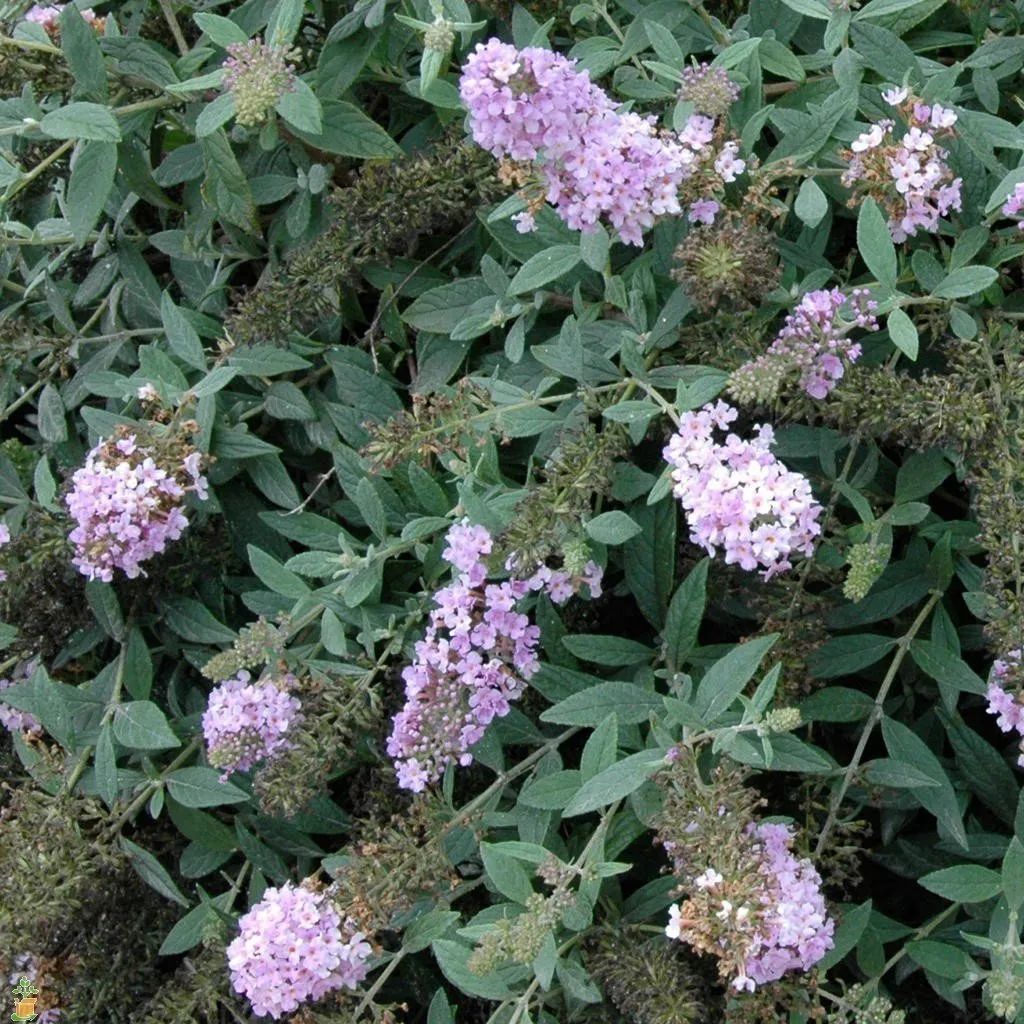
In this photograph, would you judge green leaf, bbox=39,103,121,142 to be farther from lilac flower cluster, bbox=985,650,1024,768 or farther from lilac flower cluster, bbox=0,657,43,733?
lilac flower cluster, bbox=985,650,1024,768

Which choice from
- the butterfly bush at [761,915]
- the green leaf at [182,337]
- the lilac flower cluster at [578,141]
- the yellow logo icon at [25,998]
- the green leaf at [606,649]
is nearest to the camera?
the butterfly bush at [761,915]

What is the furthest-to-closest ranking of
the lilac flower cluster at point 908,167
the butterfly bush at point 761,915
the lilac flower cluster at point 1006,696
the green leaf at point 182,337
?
1. the green leaf at point 182,337
2. the lilac flower cluster at point 908,167
3. the lilac flower cluster at point 1006,696
4. the butterfly bush at point 761,915

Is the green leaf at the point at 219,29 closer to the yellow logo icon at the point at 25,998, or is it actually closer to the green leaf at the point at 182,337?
the green leaf at the point at 182,337

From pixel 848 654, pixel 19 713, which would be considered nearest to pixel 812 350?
pixel 848 654

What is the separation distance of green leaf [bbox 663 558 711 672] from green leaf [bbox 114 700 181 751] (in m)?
1.09

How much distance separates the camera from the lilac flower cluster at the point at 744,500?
7.55 ft

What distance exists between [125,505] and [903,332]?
5.36ft

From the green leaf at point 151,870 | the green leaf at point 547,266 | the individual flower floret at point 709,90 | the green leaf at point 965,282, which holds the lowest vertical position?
the green leaf at point 151,870

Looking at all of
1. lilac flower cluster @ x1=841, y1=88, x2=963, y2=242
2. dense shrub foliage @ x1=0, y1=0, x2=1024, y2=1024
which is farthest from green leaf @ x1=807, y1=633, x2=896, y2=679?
lilac flower cluster @ x1=841, y1=88, x2=963, y2=242

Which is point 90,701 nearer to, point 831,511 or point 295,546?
point 295,546

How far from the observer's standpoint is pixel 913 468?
2748 mm

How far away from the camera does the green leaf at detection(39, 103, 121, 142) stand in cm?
273

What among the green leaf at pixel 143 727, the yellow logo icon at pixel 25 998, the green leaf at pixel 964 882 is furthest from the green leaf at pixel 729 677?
the yellow logo icon at pixel 25 998

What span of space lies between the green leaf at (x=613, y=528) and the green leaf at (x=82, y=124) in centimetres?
132
